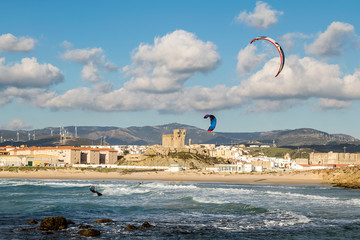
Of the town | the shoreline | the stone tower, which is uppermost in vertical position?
the stone tower

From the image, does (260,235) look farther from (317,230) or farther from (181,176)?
(181,176)

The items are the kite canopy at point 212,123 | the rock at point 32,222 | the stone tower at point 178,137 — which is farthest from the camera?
the stone tower at point 178,137

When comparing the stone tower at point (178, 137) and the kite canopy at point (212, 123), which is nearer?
the kite canopy at point (212, 123)

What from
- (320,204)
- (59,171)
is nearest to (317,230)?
(320,204)

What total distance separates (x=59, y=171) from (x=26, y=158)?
26949 millimetres

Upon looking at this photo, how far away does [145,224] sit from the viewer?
2297 centimetres

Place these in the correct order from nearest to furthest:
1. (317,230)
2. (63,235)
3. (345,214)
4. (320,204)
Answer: (63,235) < (317,230) < (345,214) < (320,204)

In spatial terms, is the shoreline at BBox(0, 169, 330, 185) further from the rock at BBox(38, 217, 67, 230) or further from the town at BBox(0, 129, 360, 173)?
the rock at BBox(38, 217, 67, 230)

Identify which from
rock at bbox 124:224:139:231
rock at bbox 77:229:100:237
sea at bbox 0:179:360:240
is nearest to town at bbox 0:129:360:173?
sea at bbox 0:179:360:240

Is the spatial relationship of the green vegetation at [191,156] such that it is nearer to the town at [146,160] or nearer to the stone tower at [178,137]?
the town at [146,160]

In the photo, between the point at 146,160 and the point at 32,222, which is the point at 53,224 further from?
the point at 146,160

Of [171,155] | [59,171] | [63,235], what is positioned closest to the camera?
[63,235]

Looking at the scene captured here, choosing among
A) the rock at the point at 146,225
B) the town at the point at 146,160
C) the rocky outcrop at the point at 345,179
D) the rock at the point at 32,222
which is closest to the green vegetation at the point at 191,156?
the town at the point at 146,160

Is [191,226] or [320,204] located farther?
[320,204]
